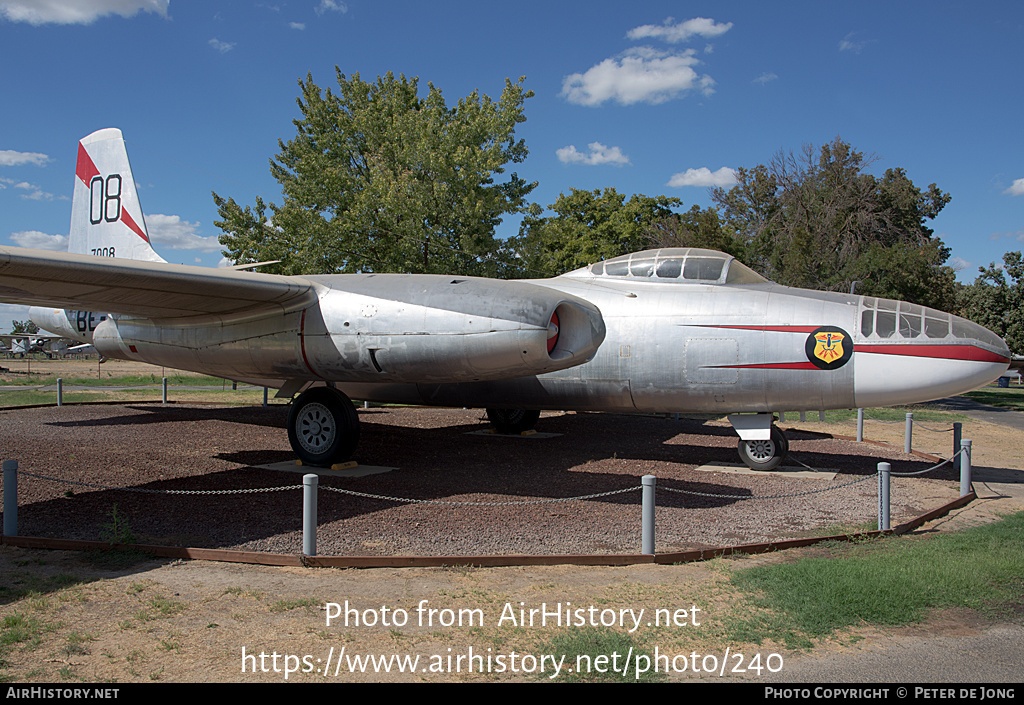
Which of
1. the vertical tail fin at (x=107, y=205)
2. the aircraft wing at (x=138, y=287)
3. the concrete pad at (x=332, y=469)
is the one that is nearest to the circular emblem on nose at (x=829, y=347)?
the concrete pad at (x=332, y=469)

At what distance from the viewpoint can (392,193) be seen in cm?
1969

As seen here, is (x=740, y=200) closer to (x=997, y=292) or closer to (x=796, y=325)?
(x=997, y=292)

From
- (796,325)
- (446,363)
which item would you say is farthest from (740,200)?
(446,363)

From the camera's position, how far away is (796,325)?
9.15m

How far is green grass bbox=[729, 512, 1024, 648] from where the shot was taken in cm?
467

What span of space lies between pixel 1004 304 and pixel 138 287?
4159cm

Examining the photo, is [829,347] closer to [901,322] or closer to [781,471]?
[901,322]

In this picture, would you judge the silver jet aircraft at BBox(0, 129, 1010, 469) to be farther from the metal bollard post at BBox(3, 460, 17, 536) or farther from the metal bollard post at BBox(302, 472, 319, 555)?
the metal bollard post at BBox(302, 472, 319, 555)

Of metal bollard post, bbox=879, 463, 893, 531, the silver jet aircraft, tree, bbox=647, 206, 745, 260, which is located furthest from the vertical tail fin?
tree, bbox=647, 206, 745, 260

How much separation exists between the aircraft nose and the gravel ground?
1.40 meters

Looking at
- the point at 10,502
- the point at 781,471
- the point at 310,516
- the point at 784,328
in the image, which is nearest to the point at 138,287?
the point at 10,502

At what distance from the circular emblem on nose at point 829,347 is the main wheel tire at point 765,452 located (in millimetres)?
1690

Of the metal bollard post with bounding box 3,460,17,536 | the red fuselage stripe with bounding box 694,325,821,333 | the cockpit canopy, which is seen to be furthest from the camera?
the cockpit canopy

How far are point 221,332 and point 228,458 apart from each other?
214 cm
